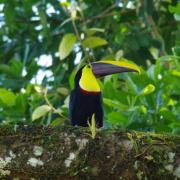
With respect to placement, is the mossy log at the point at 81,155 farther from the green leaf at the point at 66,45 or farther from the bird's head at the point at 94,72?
the green leaf at the point at 66,45

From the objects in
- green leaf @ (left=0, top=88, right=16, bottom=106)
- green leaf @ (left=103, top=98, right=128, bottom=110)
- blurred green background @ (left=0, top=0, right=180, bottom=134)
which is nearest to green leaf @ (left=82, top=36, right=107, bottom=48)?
blurred green background @ (left=0, top=0, right=180, bottom=134)

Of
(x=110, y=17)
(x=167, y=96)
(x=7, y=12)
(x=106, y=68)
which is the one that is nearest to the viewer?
(x=167, y=96)

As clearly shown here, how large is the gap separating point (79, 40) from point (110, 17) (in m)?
1.23

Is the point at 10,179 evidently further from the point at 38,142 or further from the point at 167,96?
the point at 167,96

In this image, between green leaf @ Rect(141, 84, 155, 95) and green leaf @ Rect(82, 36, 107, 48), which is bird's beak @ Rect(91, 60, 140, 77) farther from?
green leaf @ Rect(82, 36, 107, 48)

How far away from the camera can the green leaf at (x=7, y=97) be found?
189 inches

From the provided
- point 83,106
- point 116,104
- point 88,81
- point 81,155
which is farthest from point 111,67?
point 81,155

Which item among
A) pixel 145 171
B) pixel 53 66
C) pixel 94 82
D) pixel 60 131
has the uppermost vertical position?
pixel 60 131

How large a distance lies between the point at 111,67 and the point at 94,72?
1.05ft

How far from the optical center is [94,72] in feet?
16.6

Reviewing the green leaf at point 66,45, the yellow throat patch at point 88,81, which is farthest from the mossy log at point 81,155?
the green leaf at point 66,45

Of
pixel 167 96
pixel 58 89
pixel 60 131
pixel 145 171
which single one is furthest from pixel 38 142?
pixel 58 89

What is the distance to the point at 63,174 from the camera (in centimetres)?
273

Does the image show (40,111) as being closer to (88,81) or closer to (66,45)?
(88,81)
